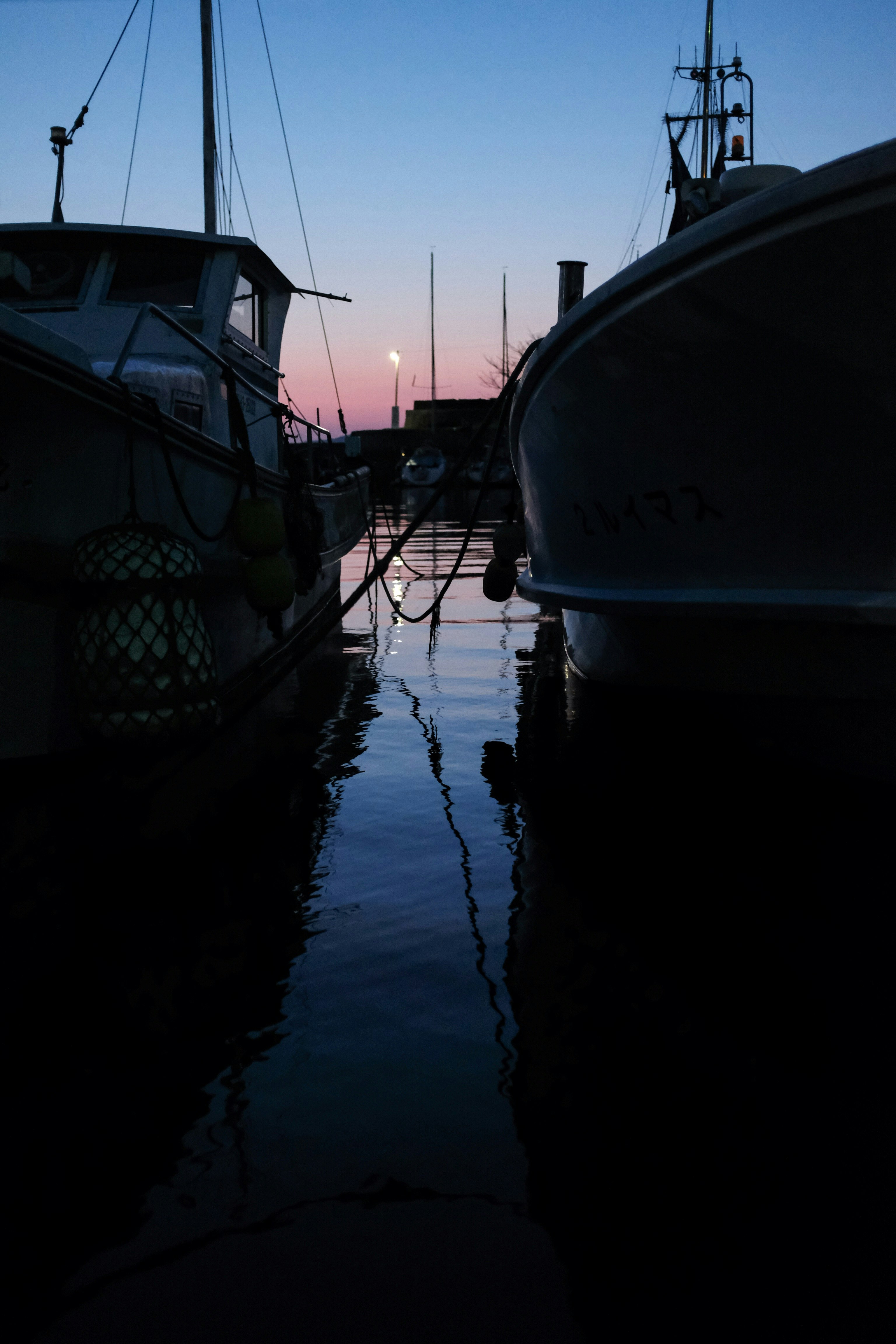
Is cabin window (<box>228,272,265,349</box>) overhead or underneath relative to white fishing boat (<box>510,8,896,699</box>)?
overhead

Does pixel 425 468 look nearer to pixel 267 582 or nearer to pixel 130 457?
pixel 267 582

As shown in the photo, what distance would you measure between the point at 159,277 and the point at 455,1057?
21.2 ft

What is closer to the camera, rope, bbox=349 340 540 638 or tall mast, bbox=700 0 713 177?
rope, bbox=349 340 540 638

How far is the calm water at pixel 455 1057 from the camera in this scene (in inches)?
60.1

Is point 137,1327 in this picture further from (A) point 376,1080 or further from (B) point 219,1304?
(A) point 376,1080

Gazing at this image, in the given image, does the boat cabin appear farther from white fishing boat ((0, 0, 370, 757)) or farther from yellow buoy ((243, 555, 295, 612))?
yellow buoy ((243, 555, 295, 612))

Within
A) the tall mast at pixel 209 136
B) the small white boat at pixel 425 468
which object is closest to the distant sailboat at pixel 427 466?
the small white boat at pixel 425 468

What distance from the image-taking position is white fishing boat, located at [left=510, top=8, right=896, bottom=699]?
313 cm

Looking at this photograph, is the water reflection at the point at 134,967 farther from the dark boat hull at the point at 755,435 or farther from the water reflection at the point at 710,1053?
the dark boat hull at the point at 755,435

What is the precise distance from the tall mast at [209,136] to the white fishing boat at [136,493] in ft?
11.3

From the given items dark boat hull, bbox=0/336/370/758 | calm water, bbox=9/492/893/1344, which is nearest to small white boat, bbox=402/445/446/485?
dark boat hull, bbox=0/336/370/758

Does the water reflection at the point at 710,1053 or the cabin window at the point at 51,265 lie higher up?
the cabin window at the point at 51,265

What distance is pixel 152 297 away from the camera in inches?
279

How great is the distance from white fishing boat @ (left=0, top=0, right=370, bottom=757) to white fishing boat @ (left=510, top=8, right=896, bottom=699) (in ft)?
6.17
